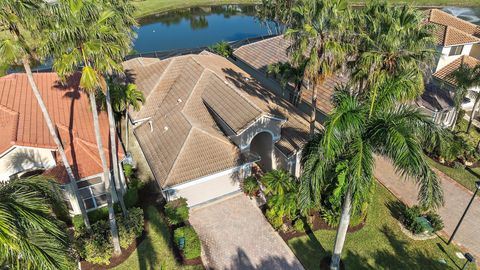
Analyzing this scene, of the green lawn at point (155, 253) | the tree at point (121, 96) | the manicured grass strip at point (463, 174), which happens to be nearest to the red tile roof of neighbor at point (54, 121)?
the tree at point (121, 96)

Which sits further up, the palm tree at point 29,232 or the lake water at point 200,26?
the palm tree at point 29,232

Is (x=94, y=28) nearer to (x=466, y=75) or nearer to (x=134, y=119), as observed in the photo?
(x=134, y=119)

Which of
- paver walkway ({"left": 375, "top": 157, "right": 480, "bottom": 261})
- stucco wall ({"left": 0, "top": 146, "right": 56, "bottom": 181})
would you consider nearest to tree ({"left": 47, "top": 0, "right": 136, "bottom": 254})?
stucco wall ({"left": 0, "top": 146, "right": 56, "bottom": 181})

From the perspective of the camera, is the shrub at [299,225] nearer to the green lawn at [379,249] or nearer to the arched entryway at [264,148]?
the green lawn at [379,249]

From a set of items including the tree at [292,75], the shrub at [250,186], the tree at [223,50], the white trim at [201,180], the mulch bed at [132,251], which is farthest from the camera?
the tree at [223,50]

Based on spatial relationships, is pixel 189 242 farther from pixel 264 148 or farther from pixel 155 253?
pixel 264 148

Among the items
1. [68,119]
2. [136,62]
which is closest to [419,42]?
[68,119]

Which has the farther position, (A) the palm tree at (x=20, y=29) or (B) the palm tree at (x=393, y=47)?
(B) the palm tree at (x=393, y=47)

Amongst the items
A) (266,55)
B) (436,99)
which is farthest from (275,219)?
(266,55)
